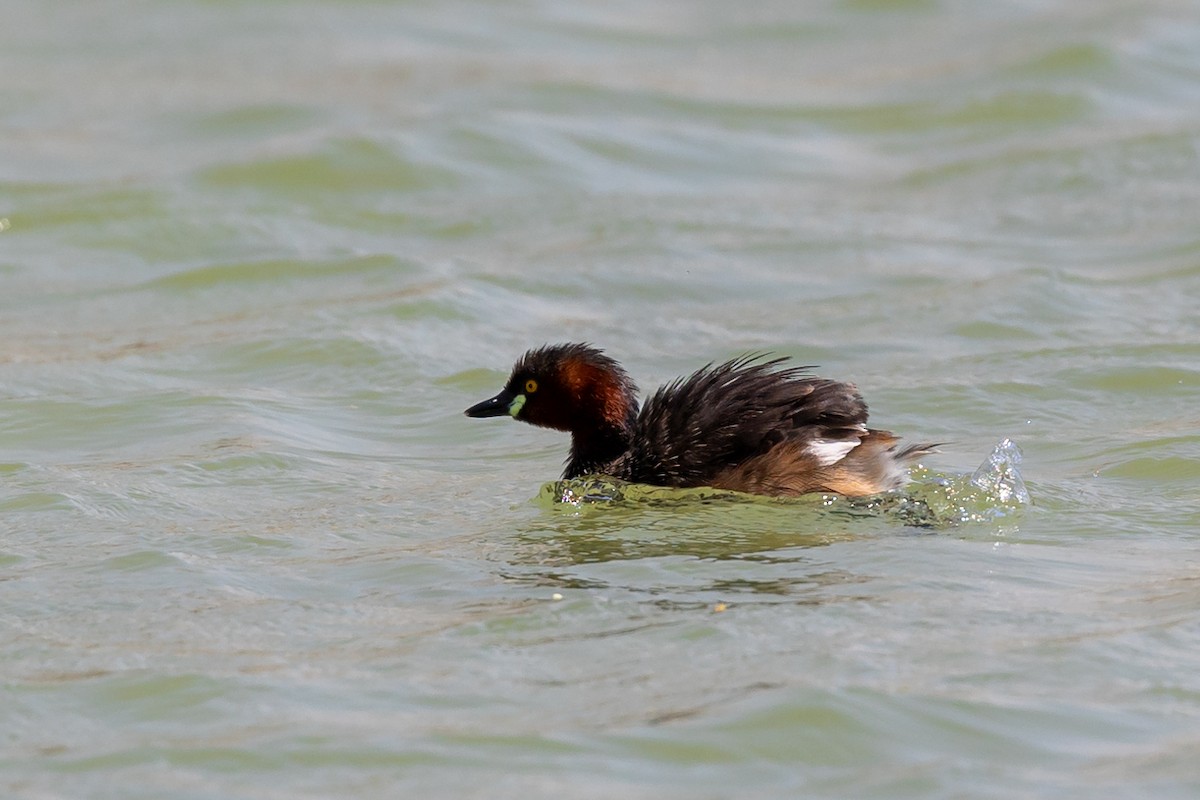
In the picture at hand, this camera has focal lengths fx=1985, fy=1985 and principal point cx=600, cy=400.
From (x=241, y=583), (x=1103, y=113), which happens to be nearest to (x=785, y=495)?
(x=241, y=583)

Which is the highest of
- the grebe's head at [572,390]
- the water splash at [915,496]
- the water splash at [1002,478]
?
the grebe's head at [572,390]

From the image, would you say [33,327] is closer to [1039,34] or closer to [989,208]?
[989,208]

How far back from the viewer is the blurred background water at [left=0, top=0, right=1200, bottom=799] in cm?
539

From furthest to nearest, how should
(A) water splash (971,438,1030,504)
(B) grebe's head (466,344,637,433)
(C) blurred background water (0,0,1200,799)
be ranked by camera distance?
1. (B) grebe's head (466,344,637,433)
2. (A) water splash (971,438,1030,504)
3. (C) blurred background water (0,0,1200,799)

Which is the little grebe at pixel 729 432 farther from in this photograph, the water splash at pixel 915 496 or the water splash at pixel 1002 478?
the water splash at pixel 1002 478

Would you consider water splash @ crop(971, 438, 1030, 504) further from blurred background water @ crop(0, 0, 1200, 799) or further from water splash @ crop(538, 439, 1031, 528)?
blurred background water @ crop(0, 0, 1200, 799)

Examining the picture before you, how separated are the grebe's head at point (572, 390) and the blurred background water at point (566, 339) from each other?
0.35 metres

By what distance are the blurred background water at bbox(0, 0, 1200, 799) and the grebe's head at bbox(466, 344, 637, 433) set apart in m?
0.35

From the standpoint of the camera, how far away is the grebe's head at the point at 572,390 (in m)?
7.88

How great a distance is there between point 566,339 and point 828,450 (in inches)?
124

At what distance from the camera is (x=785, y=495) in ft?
24.1

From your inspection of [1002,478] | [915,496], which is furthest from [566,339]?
[1002,478]

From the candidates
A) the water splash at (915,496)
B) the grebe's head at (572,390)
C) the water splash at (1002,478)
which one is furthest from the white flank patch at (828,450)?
the grebe's head at (572,390)

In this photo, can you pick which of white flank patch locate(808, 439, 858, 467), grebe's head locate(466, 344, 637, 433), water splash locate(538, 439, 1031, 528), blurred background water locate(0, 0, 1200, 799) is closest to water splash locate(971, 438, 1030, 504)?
water splash locate(538, 439, 1031, 528)
